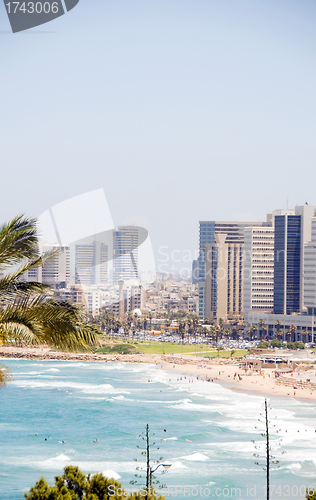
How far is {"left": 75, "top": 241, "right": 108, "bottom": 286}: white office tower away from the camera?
368 ft

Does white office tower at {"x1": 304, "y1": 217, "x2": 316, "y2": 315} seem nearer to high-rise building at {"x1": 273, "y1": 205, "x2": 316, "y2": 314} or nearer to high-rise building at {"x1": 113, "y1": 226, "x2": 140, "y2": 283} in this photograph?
high-rise building at {"x1": 273, "y1": 205, "x2": 316, "y2": 314}

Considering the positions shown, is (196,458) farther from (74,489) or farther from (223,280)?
(223,280)

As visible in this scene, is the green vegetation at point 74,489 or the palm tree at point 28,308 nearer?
the palm tree at point 28,308

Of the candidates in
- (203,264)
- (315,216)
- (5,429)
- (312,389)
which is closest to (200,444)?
(5,429)

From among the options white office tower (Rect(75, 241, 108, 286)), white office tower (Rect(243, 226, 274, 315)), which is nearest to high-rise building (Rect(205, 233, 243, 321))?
white office tower (Rect(243, 226, 274, 315))

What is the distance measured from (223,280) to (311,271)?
69.0ft

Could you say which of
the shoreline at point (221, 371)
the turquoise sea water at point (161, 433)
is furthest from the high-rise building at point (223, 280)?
the turquoise sea water at point (161, 433)

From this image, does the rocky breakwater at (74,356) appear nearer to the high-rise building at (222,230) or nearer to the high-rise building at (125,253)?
the high-rise building at (222,230)

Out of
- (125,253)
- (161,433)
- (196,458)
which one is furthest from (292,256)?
(196,458)

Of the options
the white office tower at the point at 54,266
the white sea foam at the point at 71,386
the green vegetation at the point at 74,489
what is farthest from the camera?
the white sea foam at the point at 71,386

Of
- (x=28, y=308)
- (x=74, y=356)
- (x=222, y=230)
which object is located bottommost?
(x=74, y=356)

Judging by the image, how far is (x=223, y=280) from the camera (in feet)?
299

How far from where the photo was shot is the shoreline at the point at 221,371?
42.7 metres

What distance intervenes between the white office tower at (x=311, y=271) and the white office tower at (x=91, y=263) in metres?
49.2
